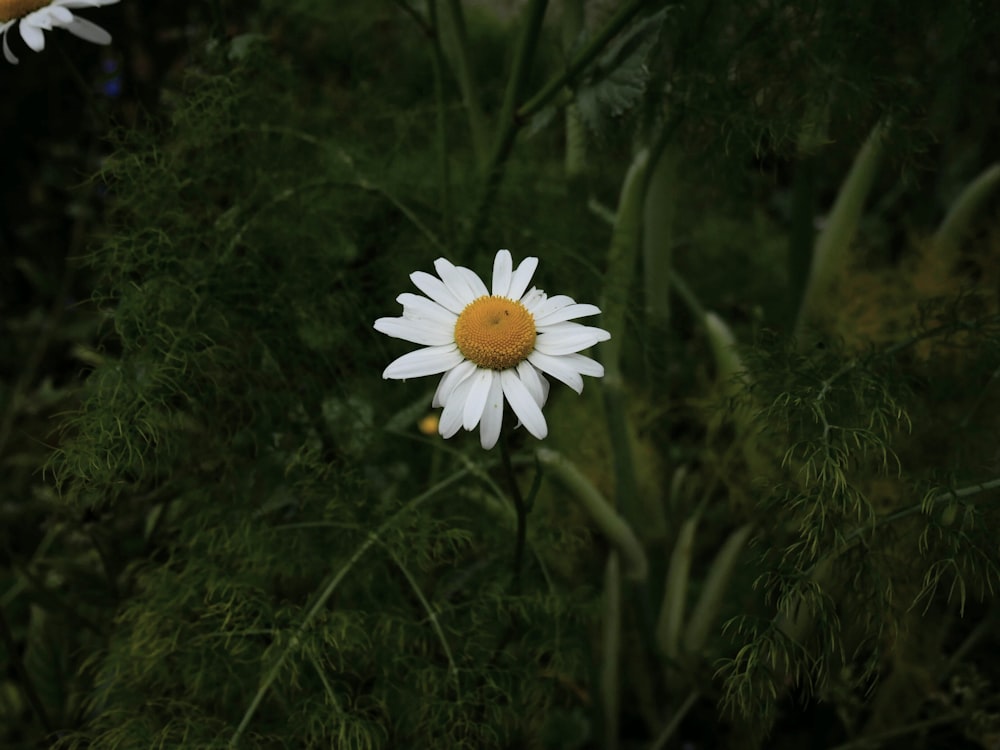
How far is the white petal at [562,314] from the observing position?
0.54 metres

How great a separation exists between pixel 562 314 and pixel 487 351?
0.06m

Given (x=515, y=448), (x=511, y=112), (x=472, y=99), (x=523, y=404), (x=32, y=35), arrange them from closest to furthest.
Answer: (x=523, y=404) < (x=32, y=35) < (x=511, y=112) < (x=472, y=99) < (x=515, y=448)

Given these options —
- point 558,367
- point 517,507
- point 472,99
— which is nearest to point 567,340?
point 558,367

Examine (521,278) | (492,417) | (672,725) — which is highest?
(521,278)

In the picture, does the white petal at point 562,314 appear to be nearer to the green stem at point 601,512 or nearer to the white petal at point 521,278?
the white petal at point 521,278

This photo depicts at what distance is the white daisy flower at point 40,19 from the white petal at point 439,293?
0.29 meters

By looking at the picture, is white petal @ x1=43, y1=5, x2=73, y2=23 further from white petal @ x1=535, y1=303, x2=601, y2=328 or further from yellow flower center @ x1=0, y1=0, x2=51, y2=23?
white petal @ x1=535, y1=303, x2=601, y2=328

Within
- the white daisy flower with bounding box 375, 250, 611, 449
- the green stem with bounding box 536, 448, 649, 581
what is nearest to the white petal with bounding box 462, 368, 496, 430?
the white daisy flower with bounding box 375, 250, 611, 449

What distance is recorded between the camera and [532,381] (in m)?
0.52

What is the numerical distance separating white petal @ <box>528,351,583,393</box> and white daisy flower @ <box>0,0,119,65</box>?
38 cm

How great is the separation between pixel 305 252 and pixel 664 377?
0.40m

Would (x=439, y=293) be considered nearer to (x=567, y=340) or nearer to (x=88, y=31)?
(x=567, y=340)

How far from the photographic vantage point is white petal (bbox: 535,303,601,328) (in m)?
0.54

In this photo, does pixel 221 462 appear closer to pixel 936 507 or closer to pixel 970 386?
pixel 936 507
